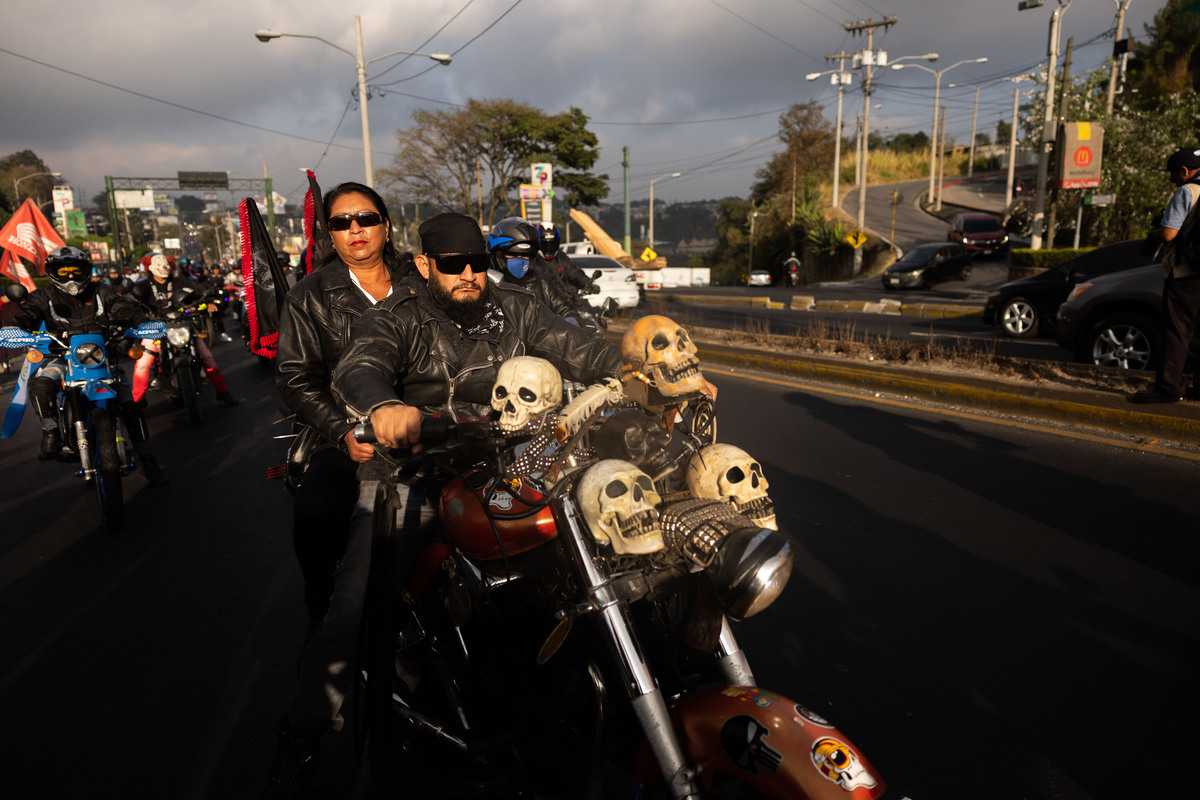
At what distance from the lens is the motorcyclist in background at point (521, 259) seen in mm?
6344

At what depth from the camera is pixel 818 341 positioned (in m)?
11.2

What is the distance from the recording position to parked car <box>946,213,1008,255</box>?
3166 centimetres

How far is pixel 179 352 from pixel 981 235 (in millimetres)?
31785

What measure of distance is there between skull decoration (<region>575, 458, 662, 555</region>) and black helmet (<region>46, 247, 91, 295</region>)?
623 centimetres

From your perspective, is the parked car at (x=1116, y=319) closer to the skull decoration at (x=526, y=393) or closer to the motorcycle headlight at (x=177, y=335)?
the skull decoration at (x=526, y=393)

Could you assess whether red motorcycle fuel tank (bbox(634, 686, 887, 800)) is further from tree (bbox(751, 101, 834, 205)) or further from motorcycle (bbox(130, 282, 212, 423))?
tree (bbox(751, 101, 834, 205))

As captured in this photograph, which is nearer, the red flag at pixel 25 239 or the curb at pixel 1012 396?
the curb at pixel 1012 396

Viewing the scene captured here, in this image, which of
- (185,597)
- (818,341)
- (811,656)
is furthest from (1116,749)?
(818,341)

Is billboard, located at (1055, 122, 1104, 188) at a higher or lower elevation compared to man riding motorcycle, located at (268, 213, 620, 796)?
higher

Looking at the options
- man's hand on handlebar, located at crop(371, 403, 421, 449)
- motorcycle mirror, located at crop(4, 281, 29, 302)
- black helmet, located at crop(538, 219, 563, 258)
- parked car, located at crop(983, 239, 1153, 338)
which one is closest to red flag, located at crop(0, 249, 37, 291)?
motorcycle mirror, located at crop(4, 281, 29, 302)

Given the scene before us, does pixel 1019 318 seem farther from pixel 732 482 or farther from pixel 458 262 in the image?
pixel 732 482

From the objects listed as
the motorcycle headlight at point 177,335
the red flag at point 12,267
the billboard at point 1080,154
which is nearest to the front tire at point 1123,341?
the motorcycle headlight at point 177,335

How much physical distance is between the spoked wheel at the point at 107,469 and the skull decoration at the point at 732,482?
5046 millimetres

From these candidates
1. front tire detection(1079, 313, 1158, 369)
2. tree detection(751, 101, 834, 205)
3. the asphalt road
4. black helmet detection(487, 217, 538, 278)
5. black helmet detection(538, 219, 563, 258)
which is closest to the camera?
the asphalt road
